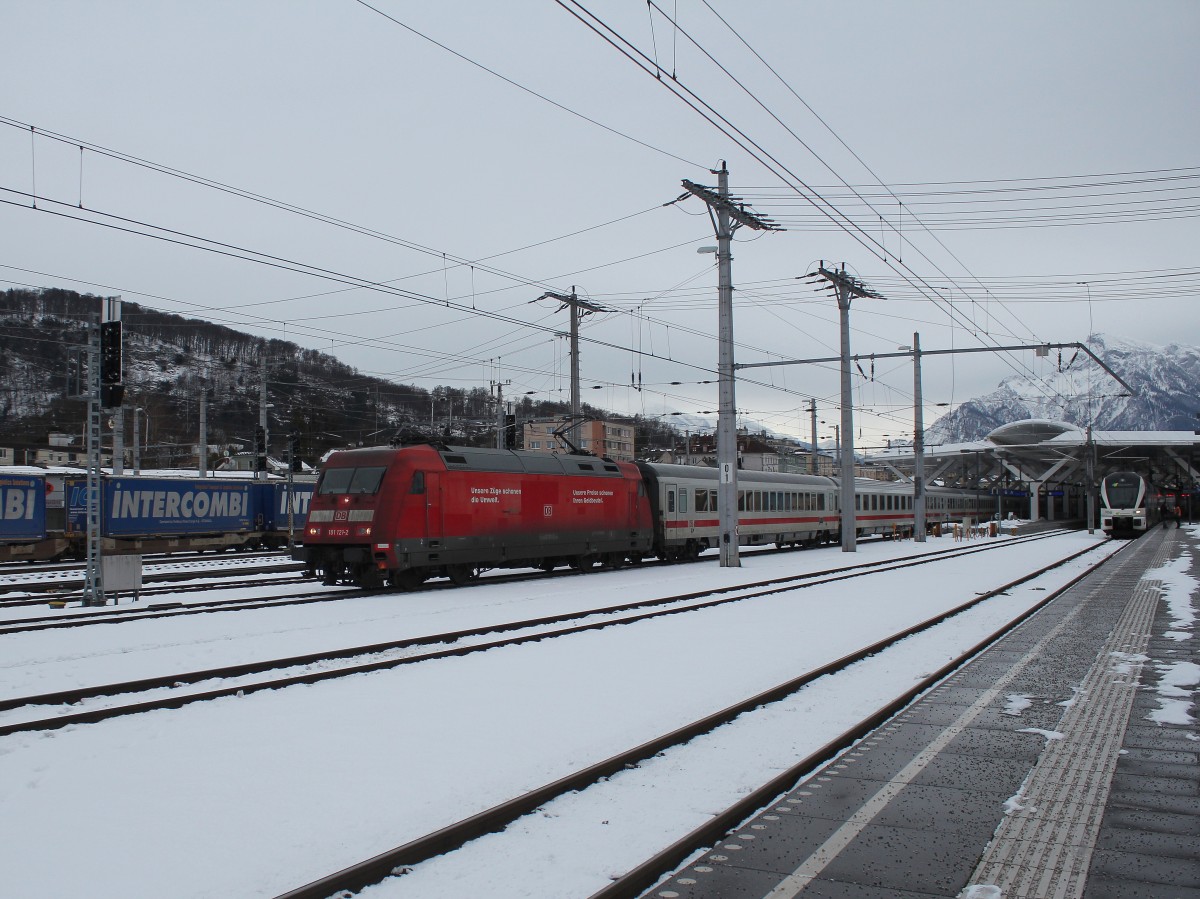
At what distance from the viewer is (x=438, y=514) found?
19.9m

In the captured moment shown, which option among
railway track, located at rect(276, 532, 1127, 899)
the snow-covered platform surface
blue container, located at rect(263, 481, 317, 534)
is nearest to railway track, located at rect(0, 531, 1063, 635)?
railway track, located at rect(276, 532, 1127, 899)

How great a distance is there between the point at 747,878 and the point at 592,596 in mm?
14111

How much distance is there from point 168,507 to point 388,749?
28689 mm

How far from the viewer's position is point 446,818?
5434 mm

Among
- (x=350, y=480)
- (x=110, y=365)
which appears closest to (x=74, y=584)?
(x=110, y=365)

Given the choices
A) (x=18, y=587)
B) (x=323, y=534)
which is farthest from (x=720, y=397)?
(x=18, y=587)

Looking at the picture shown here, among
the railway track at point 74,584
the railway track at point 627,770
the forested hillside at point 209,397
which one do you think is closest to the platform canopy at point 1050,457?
the forested hillside at point 209,397

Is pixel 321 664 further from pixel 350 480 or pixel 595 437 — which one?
pixel 595 437

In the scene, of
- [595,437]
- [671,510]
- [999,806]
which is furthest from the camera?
[595,437]

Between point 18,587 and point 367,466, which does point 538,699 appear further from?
point 18,587

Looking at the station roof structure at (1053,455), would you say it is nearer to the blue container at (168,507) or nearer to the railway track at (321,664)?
the blue container at (168,507)

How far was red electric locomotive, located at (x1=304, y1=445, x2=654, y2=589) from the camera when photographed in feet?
63.1

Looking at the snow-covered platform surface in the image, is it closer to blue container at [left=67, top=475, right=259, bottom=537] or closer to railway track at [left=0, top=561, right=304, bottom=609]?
railway track at [left=0, top=561, right=304, bottom=609]

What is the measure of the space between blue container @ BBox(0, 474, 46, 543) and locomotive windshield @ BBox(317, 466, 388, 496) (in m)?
13.8
